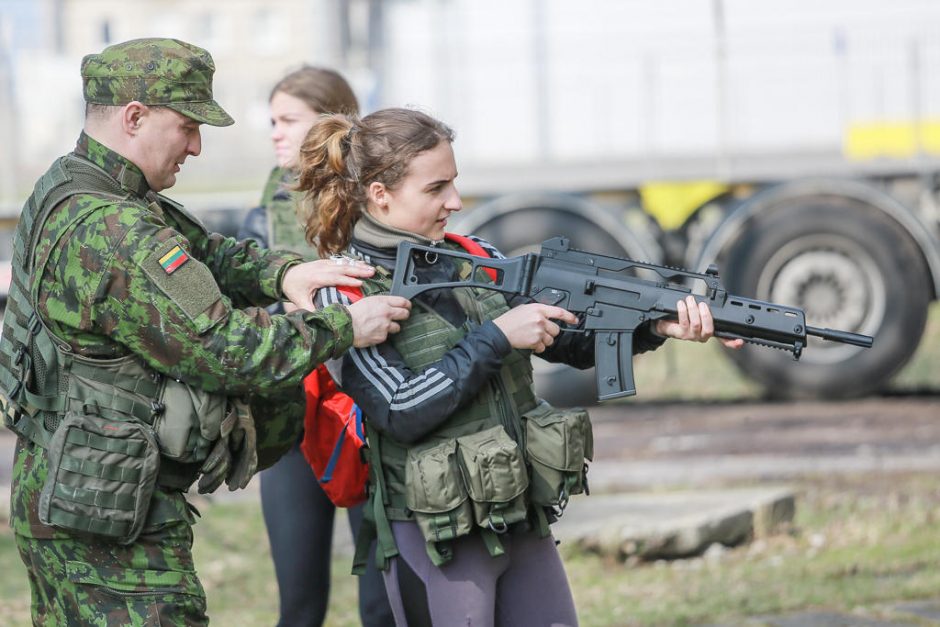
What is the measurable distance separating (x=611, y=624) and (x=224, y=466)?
2.32 meters

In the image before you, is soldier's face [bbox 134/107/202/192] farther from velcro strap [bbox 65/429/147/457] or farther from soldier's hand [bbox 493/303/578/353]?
soldier's hand [bbox 493/303/578/353]

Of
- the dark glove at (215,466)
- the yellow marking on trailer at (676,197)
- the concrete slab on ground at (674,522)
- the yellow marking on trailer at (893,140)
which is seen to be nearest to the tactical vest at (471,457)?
the dark glove at (215,466)

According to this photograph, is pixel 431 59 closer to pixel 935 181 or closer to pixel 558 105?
pixel 558 105

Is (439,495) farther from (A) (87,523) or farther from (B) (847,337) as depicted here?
(B) (847,337)

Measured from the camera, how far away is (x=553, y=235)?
382 inches

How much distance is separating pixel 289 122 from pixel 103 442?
1.81m

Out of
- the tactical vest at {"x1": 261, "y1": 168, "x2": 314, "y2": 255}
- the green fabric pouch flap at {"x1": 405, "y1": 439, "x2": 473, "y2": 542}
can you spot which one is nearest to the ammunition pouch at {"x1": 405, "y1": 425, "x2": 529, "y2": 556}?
the green fabric pouch flap at {"x1": 405, "y1": 439, "x2": 473, "y2": 542}

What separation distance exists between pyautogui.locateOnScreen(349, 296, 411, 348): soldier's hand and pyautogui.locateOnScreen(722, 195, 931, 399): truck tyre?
6672 millimetres

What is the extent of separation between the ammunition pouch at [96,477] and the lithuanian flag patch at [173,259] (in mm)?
335

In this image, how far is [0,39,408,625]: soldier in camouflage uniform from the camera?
110 inches

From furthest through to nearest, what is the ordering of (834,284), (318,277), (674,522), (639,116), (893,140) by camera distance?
(639,116)
(893,140)
(834,284)
(674,522)
(318,277)

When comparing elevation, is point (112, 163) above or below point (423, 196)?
above

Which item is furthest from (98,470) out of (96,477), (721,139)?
(721,139)

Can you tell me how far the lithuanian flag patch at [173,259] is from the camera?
9.09ft
